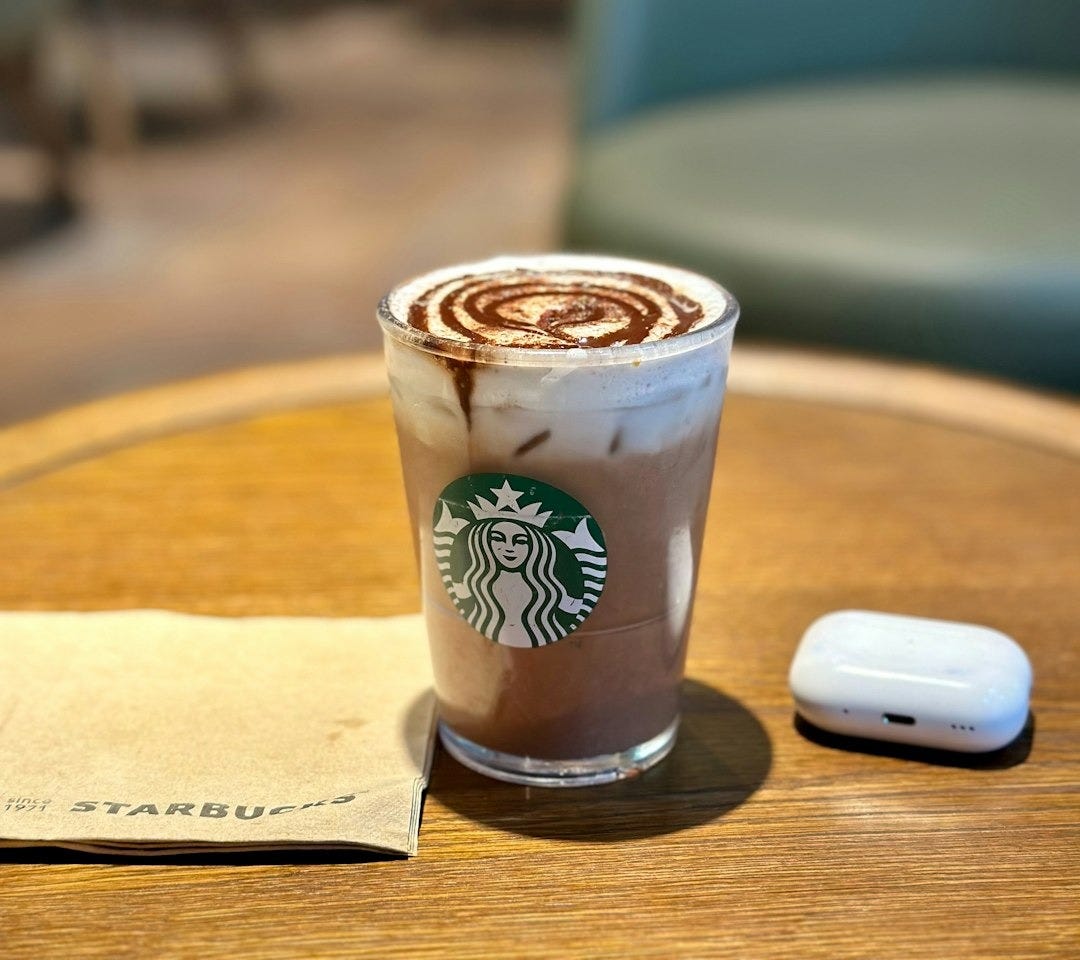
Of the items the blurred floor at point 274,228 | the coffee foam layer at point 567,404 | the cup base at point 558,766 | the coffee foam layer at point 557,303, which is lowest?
the blurred floor at point 274,228

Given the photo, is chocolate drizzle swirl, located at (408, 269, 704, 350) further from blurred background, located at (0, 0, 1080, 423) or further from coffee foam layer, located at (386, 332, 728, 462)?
blurred background, located at (0, 0, 1080, 423)

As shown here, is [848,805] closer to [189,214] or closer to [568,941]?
[568,941]

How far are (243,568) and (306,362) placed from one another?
0.30 m

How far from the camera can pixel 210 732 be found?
58 centimetres

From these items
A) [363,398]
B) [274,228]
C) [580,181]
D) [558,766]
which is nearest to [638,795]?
[558,766]

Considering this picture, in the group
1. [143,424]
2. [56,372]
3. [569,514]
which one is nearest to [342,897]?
[569,514]

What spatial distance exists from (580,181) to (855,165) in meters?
0.32

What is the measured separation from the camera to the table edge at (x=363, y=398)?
0.88 metres

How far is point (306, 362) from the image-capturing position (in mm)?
1008

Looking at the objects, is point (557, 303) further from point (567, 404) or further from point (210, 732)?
point (210, 732)

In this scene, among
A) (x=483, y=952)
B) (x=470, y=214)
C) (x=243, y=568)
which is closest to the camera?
(x=483, y=952)

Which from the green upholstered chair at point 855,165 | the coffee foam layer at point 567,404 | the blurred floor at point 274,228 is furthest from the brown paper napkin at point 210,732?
the blurred floor at point 274,228

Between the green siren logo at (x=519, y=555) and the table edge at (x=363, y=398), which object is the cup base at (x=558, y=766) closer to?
the green siren logo at (x=519, y=555)

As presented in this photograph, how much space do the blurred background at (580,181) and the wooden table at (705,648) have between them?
33 centimetres
